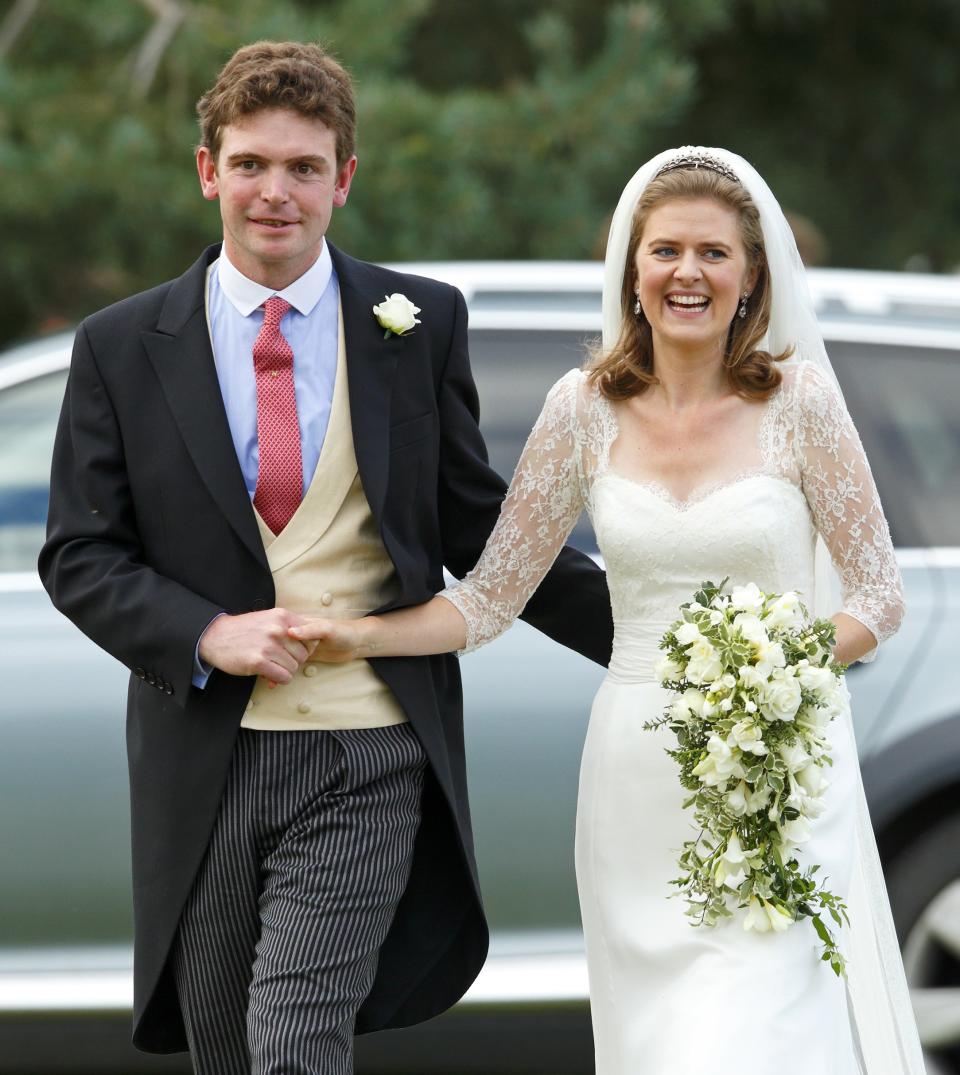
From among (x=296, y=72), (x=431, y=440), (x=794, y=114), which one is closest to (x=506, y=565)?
(x=431, y=440)

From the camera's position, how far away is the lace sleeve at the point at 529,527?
3945mm

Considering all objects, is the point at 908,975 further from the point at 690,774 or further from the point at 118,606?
the point at 118,606

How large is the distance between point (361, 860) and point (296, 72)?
1.41 meters

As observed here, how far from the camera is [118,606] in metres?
3.49

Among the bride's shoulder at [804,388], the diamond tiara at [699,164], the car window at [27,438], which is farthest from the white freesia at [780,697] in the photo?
the car window at [27,438]

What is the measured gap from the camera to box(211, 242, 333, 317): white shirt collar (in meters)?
3.64

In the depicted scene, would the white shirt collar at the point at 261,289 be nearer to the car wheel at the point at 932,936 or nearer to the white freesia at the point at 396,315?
the white freesia at the point at 396,315

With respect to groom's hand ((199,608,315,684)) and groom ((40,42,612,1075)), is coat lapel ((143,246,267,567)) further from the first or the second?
groom's hand ((199,608,315,684))

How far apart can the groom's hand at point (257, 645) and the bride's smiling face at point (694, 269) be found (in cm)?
95

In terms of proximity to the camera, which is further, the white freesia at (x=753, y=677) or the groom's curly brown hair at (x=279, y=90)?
the groom's curly brown hair at (x=279, y=90)

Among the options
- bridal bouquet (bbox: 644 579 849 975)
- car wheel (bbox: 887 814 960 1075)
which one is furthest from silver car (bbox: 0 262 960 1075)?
bridal bouquet (bbox: 644 579 849 975)

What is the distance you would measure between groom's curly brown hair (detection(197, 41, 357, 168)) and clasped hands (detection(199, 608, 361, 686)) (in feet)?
2.82

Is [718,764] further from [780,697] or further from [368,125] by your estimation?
[368,125]

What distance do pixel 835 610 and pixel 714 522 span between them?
0.43 m
